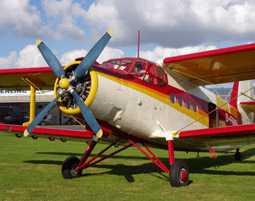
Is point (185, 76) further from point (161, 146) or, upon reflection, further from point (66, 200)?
point (66, 200)


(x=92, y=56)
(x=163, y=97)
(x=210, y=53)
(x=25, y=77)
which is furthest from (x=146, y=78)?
(x=25, y=77)

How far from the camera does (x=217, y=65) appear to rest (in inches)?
414

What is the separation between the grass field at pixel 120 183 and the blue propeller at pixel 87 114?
1.14 meters

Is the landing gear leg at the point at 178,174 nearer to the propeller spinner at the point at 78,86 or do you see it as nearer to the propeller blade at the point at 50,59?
the propeller spinner at the point at 78,86

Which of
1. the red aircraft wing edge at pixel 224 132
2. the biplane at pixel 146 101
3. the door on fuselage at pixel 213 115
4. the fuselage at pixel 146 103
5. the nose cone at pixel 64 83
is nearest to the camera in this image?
the nose cone at pixel 64 83

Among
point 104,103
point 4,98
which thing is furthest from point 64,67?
point 4,98

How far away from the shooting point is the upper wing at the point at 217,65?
960 cm

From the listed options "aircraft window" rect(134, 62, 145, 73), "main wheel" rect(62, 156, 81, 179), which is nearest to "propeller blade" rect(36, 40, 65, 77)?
"aircraft window" rect(134, 62, 145, 73)

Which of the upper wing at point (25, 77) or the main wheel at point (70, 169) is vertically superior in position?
the upper wing at point (25, 77)

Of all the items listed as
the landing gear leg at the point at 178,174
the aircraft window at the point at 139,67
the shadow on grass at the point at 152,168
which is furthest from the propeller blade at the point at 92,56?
the shadow on grass at the point at 152,168

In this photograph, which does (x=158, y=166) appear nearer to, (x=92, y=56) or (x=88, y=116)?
(x=88, y=116)

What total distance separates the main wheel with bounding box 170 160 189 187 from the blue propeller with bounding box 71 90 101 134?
1.79 m

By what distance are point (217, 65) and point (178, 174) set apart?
309 cm

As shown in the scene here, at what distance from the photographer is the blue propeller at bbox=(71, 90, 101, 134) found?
7.96m
